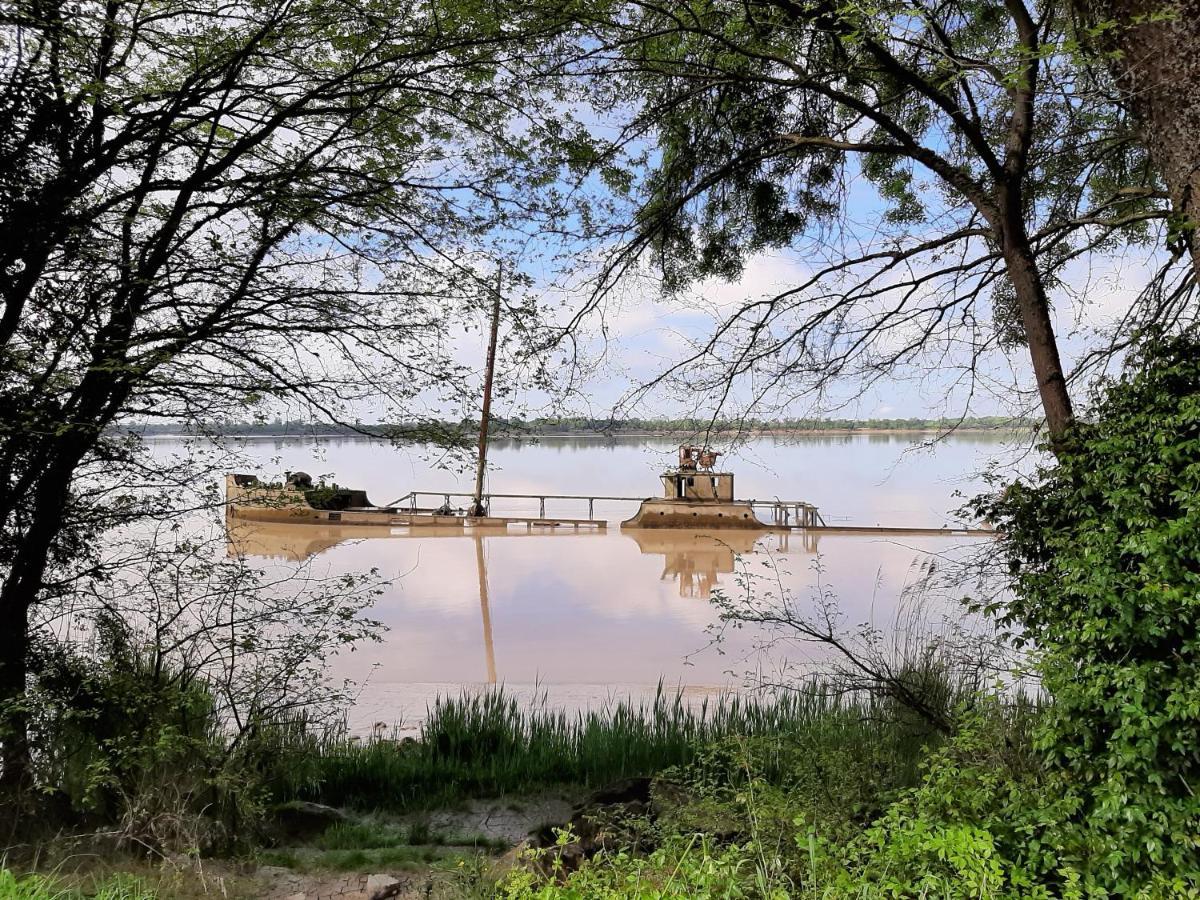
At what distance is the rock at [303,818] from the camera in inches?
189

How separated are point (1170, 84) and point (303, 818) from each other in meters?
6.23

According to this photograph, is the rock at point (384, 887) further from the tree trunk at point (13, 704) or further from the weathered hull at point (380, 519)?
the weathered hull at point (380, 519)

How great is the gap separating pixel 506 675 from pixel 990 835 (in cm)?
694

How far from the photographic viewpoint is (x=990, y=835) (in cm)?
278

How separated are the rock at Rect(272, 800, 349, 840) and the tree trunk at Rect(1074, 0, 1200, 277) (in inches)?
227

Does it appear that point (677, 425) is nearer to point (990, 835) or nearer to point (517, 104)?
point (517, 104)

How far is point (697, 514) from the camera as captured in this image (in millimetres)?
19844

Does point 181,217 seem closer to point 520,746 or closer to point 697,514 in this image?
point 520,746

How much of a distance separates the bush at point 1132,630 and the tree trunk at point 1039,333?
18.2 inches

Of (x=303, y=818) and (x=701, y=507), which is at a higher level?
(x=701, y=507)

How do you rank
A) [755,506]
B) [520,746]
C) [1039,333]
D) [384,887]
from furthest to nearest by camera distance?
[755,506], [520,746], [1039,333], [384,887]

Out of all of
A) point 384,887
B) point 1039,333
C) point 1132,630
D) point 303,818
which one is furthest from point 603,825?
point 1039,333

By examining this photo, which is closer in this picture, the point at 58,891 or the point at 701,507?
the point at 58,891

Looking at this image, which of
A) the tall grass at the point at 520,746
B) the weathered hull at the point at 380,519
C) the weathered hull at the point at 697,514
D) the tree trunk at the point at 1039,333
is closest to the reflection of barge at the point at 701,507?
the weathered hull at the point at 697,514
